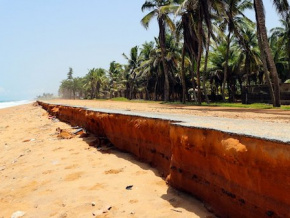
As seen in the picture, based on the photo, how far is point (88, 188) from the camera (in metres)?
4.17

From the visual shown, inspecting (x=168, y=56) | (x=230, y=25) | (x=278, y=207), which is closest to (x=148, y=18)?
(x=168, y=56)

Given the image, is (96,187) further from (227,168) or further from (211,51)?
(211,51)

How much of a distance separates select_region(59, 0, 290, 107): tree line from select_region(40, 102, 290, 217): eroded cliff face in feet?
43.1

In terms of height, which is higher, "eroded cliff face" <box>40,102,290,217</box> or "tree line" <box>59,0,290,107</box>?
"tree line" <box>59,0,290,107</box>

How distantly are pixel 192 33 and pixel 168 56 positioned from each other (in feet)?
34.0

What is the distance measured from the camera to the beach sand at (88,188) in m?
3.37

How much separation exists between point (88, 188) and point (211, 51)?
37.3 meters

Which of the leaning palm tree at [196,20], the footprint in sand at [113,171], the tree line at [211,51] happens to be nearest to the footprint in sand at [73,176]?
the footprint in sand at [113,171]

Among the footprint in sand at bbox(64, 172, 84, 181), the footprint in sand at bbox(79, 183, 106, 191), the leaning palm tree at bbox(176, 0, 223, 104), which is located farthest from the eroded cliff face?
the leaning palm tree at bbox(176, 0, 223, 104)

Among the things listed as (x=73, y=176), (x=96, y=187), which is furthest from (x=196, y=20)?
(x=96, y=187)

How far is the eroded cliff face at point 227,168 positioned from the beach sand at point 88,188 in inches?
9.9

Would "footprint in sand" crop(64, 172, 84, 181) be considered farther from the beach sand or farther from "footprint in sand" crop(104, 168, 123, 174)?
"footprint in sand" crop(104, 168, 123, 174)

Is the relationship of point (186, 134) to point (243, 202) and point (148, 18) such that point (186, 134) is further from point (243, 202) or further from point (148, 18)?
point (148, 18)

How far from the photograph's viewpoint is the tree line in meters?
19.7
